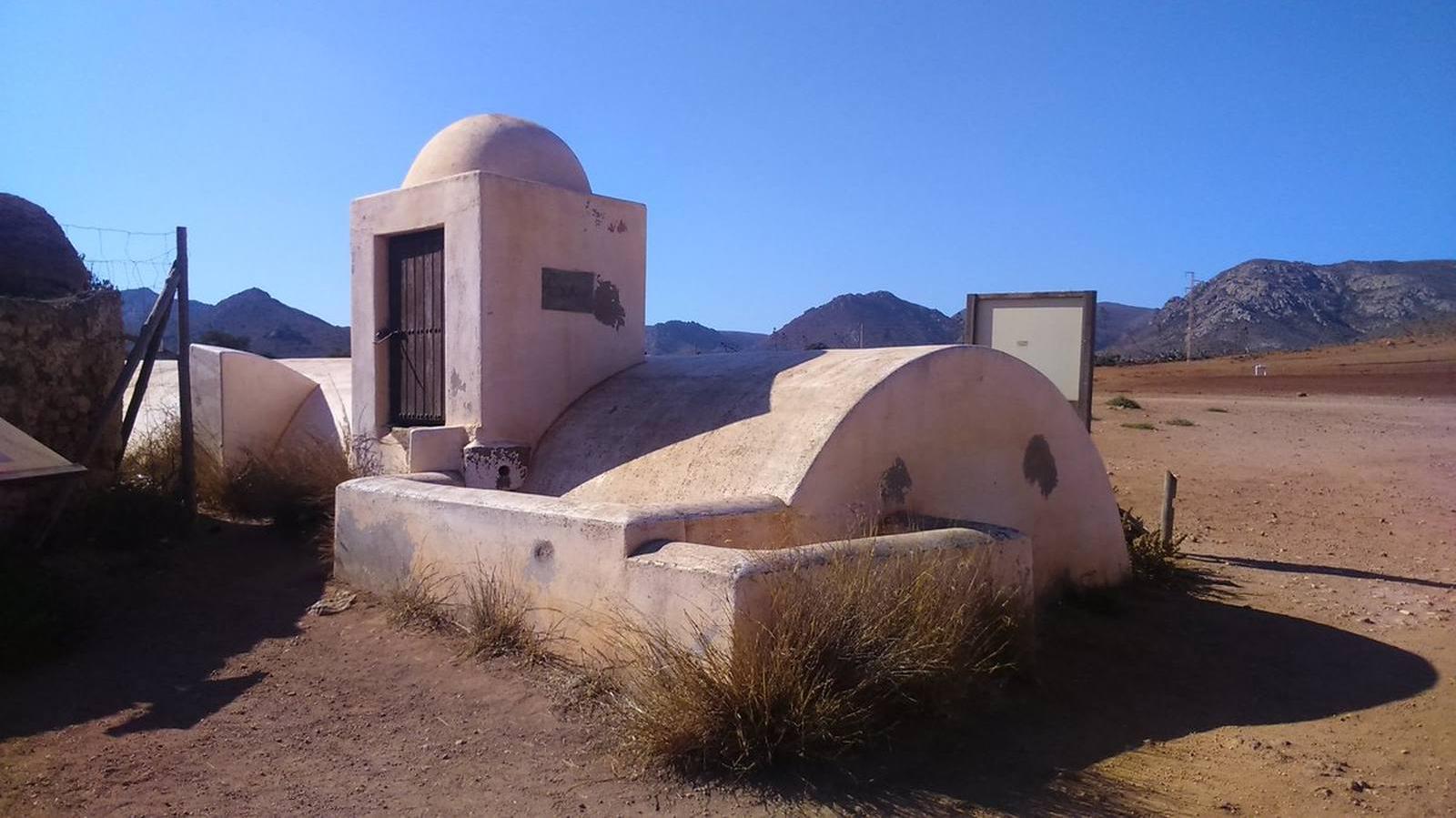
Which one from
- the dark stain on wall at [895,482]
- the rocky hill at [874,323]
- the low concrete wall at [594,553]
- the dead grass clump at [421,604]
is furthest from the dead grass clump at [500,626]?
the rocky hill at [874,323]

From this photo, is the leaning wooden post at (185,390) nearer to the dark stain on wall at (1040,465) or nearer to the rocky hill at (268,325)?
the dark stain on wall at (1040,465)

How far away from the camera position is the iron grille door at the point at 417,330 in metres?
7.82

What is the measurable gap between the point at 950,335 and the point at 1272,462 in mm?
28571

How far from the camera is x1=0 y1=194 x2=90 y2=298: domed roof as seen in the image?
313 inches

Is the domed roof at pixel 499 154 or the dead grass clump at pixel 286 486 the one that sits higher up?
the domed roof at pixel 499 154

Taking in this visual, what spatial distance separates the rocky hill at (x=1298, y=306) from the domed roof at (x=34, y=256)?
7341 cm

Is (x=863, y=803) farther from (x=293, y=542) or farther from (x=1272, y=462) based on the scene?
(x=1272, y=462)

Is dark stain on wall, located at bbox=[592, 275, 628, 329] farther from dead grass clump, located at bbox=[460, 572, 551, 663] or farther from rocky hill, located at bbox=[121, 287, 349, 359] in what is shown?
rocky hill, located at bbox=[121, 287, 349, 359]

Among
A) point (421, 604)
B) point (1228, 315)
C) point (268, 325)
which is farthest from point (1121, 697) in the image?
point (1228, 315)

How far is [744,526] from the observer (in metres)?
5.20

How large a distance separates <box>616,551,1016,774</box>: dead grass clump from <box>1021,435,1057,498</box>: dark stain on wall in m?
2.83

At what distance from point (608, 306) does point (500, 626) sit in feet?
12.1

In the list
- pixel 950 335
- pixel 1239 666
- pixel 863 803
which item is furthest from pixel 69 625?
pixel 950 335

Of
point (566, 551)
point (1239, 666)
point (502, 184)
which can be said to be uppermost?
point (502, 184)
